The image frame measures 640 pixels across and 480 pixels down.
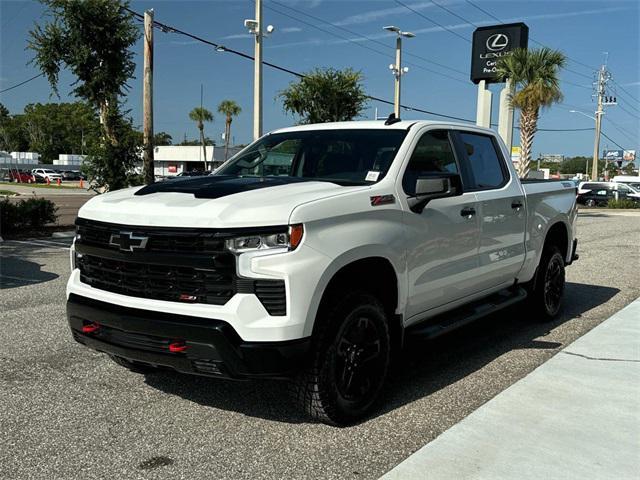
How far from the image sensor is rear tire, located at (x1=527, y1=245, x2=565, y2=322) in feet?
21.6

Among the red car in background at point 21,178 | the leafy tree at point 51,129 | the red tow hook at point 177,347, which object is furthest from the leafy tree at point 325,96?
the leafy tree at point 51,129

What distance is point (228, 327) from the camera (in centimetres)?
341

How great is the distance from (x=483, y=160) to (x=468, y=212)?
0.94 meters

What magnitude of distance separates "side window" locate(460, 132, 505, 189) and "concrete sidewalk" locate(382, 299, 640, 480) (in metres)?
1.62

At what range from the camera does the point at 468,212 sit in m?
4.95

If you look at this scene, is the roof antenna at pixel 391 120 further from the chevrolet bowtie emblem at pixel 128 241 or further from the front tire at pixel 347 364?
the chevrolet bowtie emblem at pixel 128 241

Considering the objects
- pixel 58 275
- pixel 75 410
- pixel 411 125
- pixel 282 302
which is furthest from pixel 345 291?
pixel 58 275

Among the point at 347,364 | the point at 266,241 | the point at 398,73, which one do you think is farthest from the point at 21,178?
the point at 266,241

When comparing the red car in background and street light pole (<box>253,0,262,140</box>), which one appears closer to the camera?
street light pole (<box>253,0,262,140</box>)

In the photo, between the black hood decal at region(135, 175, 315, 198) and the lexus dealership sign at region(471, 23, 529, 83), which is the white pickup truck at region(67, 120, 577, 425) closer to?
the black hood decal at region(135, 175, 315, 198)

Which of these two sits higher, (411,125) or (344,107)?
(344,107)

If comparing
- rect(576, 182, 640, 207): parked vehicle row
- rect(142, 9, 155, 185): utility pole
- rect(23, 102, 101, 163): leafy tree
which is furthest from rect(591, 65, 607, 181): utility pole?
rect(23, 102, 101, 163): leafy tree

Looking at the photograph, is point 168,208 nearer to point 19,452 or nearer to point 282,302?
point 282,302

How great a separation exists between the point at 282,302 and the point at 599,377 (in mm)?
2883
